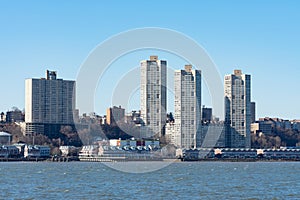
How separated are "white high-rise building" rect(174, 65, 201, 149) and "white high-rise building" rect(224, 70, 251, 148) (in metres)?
10.3

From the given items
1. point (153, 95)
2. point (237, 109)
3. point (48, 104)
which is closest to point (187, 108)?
point (153, 95)

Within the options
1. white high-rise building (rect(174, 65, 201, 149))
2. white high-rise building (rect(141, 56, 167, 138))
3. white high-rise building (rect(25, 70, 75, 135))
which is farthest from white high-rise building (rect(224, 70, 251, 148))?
white high-rise building (rect(25, 70, 75, 135))

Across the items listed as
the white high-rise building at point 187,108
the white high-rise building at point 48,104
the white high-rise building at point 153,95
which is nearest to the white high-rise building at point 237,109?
the white high-rise building at point 187,108

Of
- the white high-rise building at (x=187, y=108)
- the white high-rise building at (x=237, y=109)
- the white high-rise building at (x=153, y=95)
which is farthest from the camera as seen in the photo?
the white high-rise building at (x=237, y=109)

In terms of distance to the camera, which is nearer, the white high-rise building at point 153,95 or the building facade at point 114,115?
the white high-rise building at point 153,95

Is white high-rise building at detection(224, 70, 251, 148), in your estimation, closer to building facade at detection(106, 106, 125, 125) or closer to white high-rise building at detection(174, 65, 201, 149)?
white high-rise building at detection(174, 65, 201, 149)

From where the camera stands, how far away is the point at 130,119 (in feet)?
526

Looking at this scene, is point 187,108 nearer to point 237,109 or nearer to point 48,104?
point 237,109

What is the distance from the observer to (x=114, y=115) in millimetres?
162750

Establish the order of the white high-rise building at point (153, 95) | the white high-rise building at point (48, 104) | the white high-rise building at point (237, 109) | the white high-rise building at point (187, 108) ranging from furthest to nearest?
the white high-rise building at point (48, 104), the white high-rise building at point (237, 109), the white high-rise building at point (187, 108), the white high-rise building at point (153, 95)

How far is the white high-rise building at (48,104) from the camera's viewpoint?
6540 inches

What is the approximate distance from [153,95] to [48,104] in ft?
110

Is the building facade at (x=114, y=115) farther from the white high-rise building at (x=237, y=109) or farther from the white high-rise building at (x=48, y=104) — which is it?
the white high-rise building at (x=237, y=109)

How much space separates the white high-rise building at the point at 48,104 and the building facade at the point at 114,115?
837 centimetres
